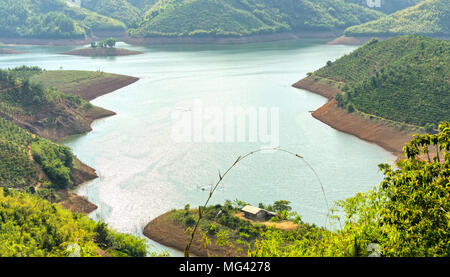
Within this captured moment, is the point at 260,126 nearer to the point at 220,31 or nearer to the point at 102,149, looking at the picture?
the point at 102,149

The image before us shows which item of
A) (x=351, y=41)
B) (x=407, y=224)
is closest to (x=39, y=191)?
(x=407, y=224)

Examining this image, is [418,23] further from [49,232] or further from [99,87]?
[49,232]

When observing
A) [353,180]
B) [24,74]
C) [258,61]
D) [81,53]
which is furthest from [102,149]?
[81,53]

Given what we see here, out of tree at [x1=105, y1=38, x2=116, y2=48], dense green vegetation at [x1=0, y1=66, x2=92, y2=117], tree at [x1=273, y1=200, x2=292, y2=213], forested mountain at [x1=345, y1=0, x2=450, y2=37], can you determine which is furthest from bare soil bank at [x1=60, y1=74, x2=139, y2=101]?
forested mountain at [x1=345, y1=0, x2=450, y2=37]

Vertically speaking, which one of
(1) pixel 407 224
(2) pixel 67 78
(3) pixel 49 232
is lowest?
(3) pixel 49 232

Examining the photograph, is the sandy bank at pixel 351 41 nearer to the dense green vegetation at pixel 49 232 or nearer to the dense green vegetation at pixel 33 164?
the dense green vegetation at pixel 33 164
